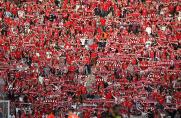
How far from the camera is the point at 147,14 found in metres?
15.8

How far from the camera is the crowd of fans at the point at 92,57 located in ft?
48.2

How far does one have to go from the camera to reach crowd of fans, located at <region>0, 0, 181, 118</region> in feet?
48.2

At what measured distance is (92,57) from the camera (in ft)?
51.1

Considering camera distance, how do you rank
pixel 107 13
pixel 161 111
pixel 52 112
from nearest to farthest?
pixel 161 111
pixel 52 112
pixel 107 13

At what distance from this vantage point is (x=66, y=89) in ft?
50.2

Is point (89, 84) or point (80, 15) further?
point (80, 15)

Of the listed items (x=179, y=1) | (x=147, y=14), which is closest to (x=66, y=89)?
(x=147, y=14)

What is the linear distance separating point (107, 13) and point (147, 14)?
156 centimetres

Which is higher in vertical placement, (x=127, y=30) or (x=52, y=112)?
(x=127, y=30)

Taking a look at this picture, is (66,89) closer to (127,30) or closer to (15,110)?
(15,110)

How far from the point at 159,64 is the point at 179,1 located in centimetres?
267

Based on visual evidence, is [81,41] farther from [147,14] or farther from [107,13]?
[147,14]

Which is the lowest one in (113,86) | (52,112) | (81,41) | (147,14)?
(52,112)

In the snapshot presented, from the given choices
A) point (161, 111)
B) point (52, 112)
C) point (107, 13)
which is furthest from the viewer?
point (107, 13)
